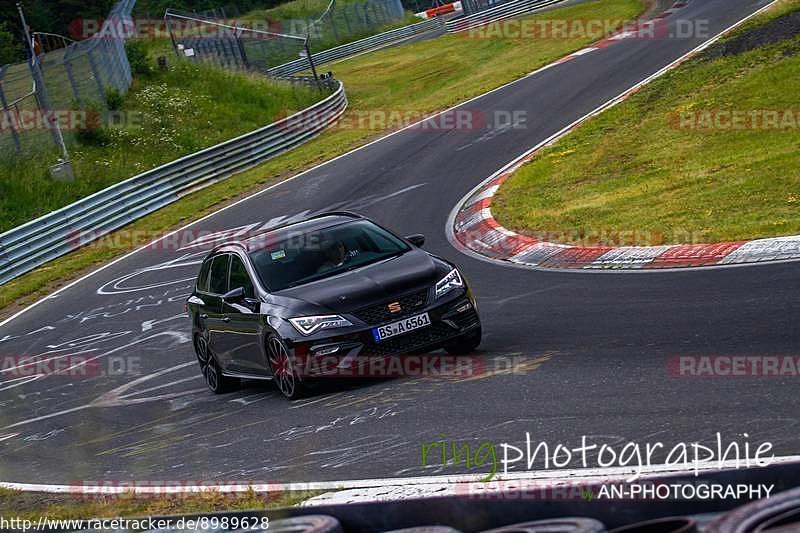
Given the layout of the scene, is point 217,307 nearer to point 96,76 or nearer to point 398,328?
point 398,328

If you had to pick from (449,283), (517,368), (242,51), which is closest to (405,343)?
(449,283)

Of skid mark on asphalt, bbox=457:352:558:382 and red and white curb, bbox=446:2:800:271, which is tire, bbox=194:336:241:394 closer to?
skid mark on asphalt, bbox=457:352:558:382

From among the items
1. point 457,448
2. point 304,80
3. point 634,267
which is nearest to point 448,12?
point 304,80

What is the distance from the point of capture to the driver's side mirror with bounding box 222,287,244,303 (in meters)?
10.9

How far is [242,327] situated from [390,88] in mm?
37811

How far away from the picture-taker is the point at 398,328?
386 inches

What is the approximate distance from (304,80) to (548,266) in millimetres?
35514

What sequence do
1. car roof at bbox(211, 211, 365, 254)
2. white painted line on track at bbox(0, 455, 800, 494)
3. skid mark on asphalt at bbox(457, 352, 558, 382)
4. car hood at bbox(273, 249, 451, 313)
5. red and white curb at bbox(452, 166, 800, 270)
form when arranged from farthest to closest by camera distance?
red and white curb at bbox(452, 166, 800, 270), car roof at bbox(211, 211, 365, 254), car hood at bbox(273, 249, 451, 313), skid mark on asphalt at bbox(457, 352, 558, 382), white painted line on track at bbox(0, 455, 800, 494)

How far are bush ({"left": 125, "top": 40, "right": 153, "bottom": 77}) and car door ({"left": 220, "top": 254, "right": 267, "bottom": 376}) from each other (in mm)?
33019

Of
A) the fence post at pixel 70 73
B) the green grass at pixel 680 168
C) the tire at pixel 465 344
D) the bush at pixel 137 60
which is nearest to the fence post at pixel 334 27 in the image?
the bush at pixel 137 60

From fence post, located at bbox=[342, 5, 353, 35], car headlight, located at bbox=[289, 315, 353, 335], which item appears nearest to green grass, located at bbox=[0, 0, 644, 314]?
fence post, located at bbox=[342, 5, 353, 35]

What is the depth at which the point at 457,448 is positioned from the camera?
736 cm

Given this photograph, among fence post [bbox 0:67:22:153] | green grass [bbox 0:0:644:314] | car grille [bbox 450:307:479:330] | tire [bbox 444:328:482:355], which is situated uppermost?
fence post [bbox 0:67:22:153]

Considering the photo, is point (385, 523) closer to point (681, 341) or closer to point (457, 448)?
point (457, 448)
